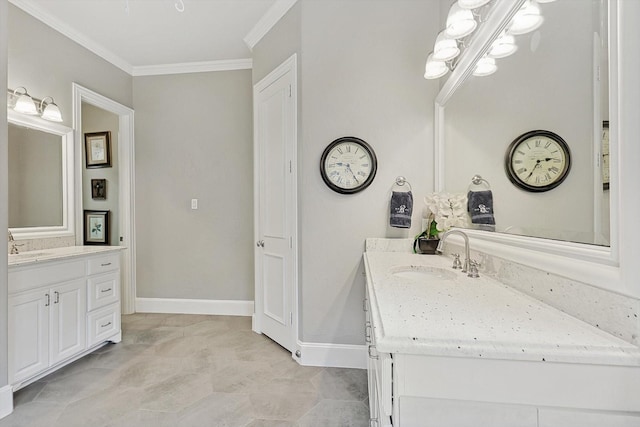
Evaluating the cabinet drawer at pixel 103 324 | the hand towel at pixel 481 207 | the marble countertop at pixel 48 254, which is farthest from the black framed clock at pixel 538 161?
the cabinet drawer at pixel 103 324

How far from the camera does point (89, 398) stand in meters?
1.80

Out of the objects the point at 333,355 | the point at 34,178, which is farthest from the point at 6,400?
the point at 333,355

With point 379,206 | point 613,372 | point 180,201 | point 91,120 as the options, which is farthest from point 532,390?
point 91,120

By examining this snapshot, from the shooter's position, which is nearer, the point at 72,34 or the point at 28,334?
the point at 28,334

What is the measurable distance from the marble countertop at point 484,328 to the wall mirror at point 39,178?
281 centimetres

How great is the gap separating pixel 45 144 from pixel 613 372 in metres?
3.58

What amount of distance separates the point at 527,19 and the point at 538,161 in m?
0.54

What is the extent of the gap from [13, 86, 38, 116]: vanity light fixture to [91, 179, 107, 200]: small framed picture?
1186 millimetres

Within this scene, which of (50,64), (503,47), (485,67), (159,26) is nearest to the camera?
(503,47)

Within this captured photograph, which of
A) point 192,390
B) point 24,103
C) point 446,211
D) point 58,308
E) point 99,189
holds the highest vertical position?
point 24,103

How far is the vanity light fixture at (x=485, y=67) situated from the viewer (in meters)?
1.38

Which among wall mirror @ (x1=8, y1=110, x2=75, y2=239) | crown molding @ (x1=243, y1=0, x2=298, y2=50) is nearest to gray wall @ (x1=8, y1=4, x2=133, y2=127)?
wall mirror @ (x1=8, y1=110, x2=75, y2=239)

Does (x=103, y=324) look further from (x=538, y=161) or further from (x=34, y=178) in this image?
(x=538, y=161)

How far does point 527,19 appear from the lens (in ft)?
3.61
